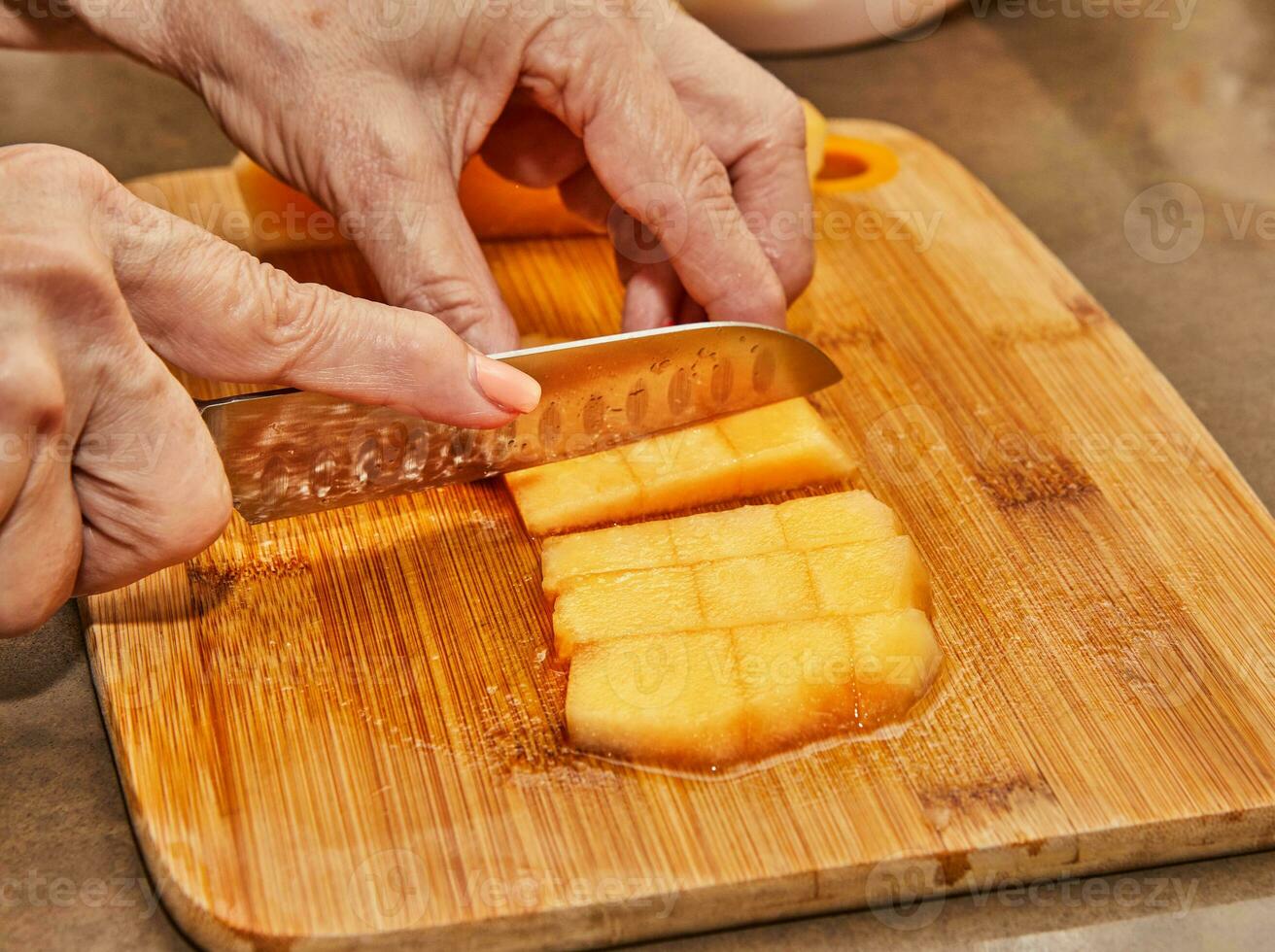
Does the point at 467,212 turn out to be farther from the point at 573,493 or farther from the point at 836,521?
the point at 836,521

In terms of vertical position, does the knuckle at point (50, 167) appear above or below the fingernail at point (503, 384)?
above

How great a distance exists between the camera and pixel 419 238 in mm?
1930

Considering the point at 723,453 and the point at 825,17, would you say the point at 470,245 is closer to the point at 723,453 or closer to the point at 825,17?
the point at 723,453

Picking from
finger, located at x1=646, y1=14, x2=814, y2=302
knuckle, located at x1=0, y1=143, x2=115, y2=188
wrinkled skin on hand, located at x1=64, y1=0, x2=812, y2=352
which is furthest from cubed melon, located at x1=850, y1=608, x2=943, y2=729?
knuckle, located at x1=0, y1=143, x2=115, y2=188

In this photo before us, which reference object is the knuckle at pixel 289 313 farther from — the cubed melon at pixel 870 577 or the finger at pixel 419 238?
the cubed melon at pixel 870 577

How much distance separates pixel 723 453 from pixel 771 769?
58 cm

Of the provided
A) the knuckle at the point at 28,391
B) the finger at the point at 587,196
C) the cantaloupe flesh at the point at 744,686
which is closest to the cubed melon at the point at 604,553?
the cantaloupe flesh at the point at 744,686

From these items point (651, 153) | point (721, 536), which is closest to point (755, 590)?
point (721, 536)

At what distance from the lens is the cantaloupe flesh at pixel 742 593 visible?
1.70 m

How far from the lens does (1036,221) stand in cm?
299

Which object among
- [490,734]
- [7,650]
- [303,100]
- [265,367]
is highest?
[303,100]

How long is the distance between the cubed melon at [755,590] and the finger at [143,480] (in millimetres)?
655

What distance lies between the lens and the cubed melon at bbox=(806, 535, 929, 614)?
171 centimetres

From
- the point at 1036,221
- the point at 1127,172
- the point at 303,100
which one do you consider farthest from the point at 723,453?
the point at 1127,172
